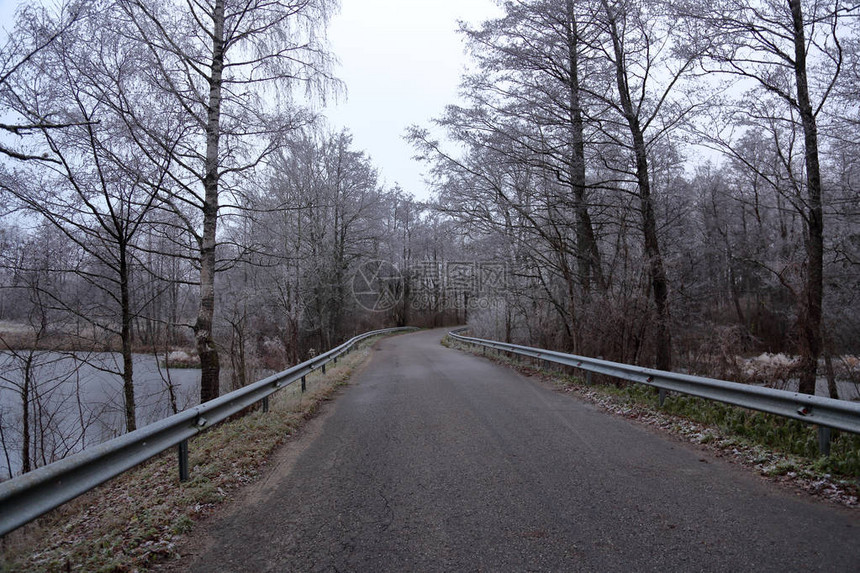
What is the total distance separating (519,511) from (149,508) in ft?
9.39

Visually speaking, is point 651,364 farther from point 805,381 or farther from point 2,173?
point 2,173

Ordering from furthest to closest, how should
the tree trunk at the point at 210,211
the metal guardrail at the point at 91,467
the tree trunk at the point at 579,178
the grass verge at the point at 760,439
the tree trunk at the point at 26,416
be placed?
the tree trunk at the point at 579,178
the tree trunk at the point at 26,416
the tree trunk at the point at 210,211
the grass verge at the point at 760,439
the metal guardrail at the point at 91,467

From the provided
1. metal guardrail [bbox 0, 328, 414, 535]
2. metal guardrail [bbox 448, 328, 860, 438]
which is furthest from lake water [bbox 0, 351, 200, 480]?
metal guardrail [bbox 448, 328, 860, 438]

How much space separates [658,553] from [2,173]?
8296 millimetres

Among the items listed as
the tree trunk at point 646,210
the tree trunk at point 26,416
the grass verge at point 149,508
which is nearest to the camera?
the grass verge at point 149,508

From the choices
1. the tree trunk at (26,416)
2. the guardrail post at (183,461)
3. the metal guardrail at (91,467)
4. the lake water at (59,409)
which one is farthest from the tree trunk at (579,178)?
the tree trunk at (26,416)

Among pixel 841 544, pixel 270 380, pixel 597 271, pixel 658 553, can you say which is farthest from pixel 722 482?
pixel 597 271

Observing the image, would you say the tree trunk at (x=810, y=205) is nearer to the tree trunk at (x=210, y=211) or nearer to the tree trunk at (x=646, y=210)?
the tree trunk at (x=646, y=210)

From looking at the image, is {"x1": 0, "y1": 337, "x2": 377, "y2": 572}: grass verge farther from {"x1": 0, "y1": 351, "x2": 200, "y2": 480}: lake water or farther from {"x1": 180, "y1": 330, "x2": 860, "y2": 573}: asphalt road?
{"x1": 0, "y1": 351, "x2": 200, "y2": 480}: lake water

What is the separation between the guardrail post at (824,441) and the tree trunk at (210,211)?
805 cm

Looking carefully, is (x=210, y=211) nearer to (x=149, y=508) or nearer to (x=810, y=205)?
(x=149, y=508)

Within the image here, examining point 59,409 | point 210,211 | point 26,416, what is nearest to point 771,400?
point 210,211

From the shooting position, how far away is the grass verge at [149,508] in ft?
9.52

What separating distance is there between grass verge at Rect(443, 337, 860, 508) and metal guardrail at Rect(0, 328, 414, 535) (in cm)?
524
